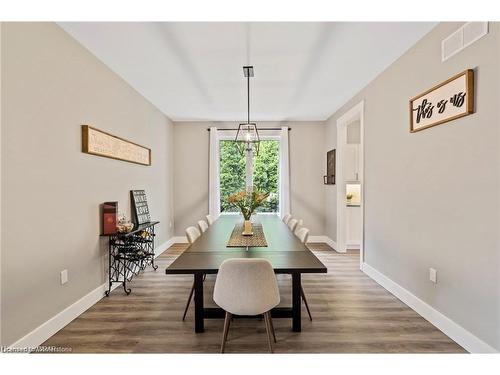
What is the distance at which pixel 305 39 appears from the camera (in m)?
2.78

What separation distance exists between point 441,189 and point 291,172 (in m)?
3.95

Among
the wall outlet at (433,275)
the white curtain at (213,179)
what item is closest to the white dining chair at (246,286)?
the wall outlet at (433,275)

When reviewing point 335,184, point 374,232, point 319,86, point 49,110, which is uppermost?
point 319,86

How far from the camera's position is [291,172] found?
634cm

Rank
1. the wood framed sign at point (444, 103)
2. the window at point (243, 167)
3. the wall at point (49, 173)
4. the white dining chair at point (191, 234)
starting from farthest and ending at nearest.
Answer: the window at point (243, 167) → the white dining chair at point (191, 234) → the wood framed sign at point (444, 103) → the wall at point (49, 173)

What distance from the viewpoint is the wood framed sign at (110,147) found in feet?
9.54

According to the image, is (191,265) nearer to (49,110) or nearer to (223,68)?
(49,110)

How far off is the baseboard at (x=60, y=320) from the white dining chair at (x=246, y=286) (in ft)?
4.74

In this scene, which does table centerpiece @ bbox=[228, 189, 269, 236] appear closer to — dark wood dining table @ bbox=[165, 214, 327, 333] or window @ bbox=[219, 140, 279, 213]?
dark wood dining table @ bbox=[165, 214, 327, 333]

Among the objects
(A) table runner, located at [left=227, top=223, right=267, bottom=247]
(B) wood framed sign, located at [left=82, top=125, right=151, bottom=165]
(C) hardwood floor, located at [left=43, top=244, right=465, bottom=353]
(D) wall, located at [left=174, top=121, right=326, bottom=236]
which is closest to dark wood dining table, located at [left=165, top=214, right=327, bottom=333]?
(A) table runner, located at [left=227, top=223, right=267, bottom=247]

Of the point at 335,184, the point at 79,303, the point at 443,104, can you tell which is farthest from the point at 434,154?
the point at 79,303

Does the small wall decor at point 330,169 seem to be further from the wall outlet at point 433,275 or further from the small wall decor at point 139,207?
the small wall decor at point 139,207

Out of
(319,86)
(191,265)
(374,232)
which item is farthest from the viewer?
(319,86)

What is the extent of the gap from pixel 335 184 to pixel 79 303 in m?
4.42
